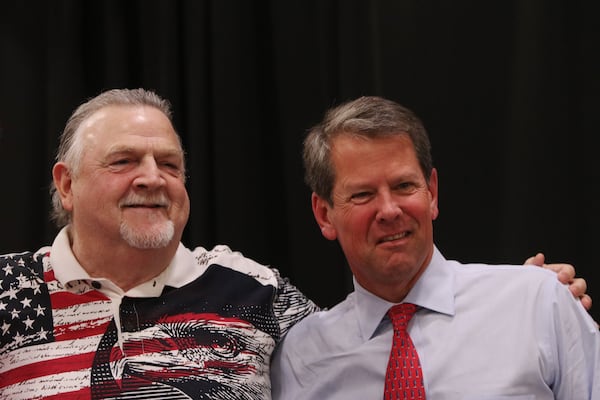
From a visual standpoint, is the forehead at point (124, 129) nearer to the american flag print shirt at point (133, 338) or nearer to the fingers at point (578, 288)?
the american flag print shirt at point (133, 338)

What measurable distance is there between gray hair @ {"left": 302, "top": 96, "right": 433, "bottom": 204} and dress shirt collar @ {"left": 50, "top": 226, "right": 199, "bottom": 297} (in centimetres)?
43

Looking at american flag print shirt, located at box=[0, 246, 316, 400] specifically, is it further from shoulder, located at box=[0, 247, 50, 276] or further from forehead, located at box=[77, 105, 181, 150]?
forehead, located at box=[77, 105, 181, 150]

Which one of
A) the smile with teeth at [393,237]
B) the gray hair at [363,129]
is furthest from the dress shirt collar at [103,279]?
the smile with teeth at [393,237]

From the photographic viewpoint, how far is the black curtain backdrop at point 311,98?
2.36 metres

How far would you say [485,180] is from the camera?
8.10 feet

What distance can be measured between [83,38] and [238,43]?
0.78 m

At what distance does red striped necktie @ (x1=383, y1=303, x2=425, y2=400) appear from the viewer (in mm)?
1819

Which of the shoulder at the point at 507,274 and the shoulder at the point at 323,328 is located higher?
the shoulder at the point at 507,274

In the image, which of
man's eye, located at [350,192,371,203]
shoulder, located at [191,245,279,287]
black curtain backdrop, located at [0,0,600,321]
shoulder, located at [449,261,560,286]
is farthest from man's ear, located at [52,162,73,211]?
shoulder, located at [449,261,560,286]

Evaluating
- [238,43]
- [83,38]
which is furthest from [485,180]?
[83,38]

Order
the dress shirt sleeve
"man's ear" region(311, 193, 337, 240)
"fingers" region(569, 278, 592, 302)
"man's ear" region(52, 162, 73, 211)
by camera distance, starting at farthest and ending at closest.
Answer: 1. "man's ear" region(52, 162, 73, 211)
2. "man's ear" region(311, 193, 337, 240)
3. "fingers" region(569, 278, 592, 302)
4. the dress shirt sleeve

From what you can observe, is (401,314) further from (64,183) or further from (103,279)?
(64,183)

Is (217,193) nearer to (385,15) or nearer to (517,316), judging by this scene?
(385,15)

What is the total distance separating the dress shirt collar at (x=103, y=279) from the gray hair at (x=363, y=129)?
43 centimetres
